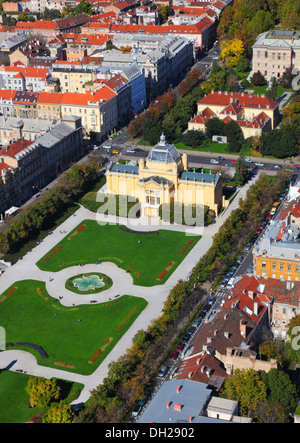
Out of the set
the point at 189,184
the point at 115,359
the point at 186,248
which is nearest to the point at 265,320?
the point at 115,359

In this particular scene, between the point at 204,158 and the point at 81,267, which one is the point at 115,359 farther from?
the point at 204,158

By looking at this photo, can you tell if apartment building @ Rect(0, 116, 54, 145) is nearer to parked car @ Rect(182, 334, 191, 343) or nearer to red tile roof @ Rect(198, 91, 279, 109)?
red tile roof @ Rect(198, 91, 279, 109)

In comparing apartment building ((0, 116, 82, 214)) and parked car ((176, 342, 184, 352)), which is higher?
apartment building ((0, 116, 82, 214))

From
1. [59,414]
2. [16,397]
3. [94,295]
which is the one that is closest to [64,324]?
[94,295]

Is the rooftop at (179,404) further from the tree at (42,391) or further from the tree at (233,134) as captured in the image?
the tree at (233,134)

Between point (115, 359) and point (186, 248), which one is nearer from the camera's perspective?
point (115, 359)

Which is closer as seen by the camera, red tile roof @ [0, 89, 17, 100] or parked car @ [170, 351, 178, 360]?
parked car @ [170, 351, 178, 360]

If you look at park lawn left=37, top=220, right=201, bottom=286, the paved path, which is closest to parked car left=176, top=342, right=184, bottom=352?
the paved path
